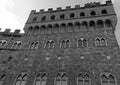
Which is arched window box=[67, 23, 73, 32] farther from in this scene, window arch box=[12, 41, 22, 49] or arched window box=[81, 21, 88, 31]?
window arch box=[12, 41, 22, 49]

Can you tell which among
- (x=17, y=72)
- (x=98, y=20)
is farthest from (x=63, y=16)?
(x=17, y=72)

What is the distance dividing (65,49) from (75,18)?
4911mm

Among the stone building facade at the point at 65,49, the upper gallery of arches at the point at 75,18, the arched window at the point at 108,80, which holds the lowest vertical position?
the arched window at the point at 108,80

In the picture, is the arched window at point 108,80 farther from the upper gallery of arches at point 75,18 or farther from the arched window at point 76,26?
the arched window at point 76,26

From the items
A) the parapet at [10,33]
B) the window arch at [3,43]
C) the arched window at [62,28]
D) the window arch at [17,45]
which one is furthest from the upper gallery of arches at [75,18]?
the window arch at [3,43]

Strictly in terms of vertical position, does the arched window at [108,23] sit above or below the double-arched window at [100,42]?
above

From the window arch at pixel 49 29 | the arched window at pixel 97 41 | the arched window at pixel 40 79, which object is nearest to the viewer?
the arched window at pixel 40 79

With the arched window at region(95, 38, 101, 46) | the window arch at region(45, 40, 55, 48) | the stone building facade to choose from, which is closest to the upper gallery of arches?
the stone building facade

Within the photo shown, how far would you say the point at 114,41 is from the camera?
13406 mm

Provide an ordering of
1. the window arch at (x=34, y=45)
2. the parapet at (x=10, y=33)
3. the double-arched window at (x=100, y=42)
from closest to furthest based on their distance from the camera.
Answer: the double-arched window at (x=100, y=42), the window arch at (x=34, y=45), the parapet at (x=10, y=33)

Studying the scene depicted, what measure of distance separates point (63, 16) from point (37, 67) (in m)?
8.59

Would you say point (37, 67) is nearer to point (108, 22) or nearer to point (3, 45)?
point (3, 45)

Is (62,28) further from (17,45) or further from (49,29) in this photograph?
(17,45)

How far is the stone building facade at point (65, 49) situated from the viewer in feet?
38.3
